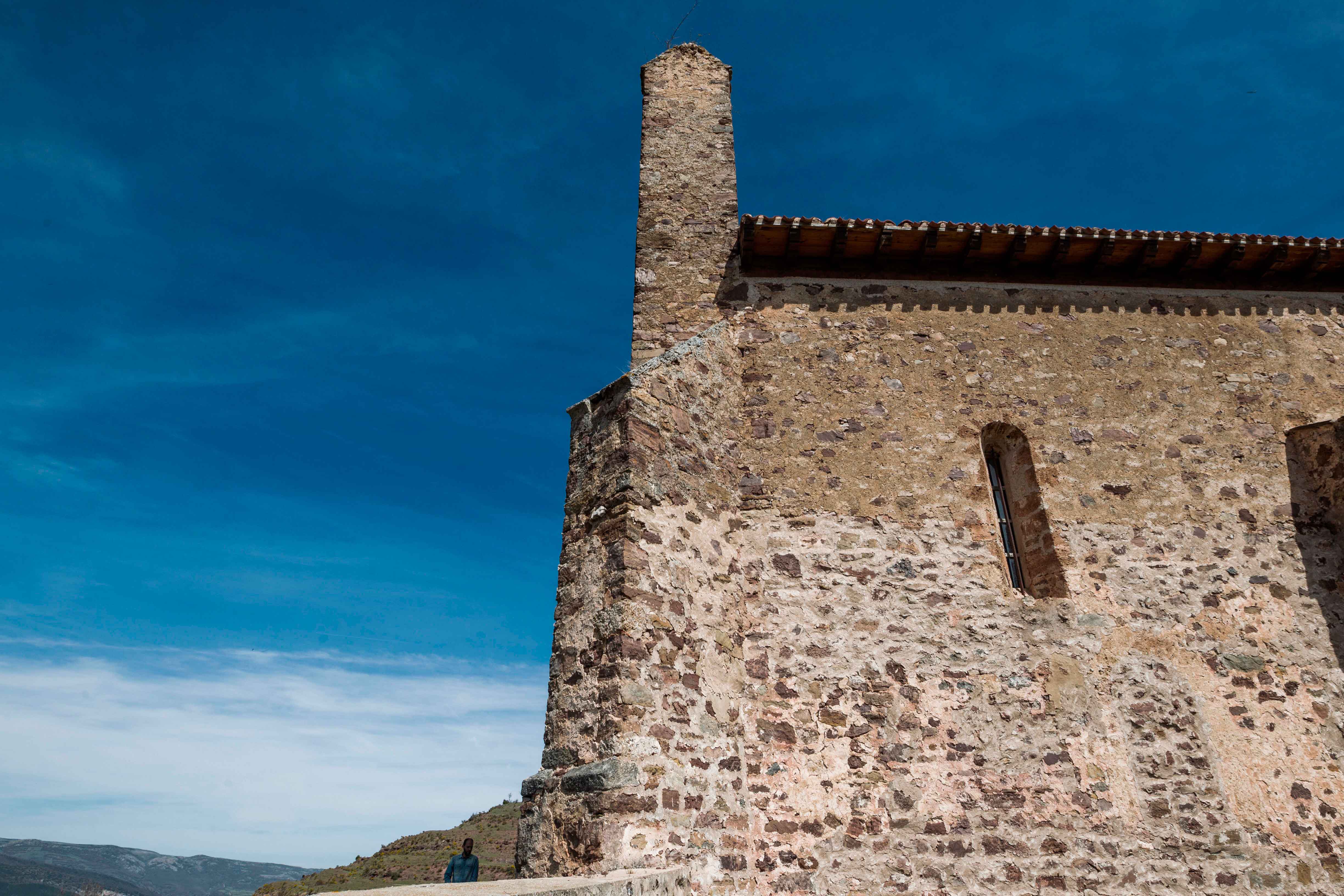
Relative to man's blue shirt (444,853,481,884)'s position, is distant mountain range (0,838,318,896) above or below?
below

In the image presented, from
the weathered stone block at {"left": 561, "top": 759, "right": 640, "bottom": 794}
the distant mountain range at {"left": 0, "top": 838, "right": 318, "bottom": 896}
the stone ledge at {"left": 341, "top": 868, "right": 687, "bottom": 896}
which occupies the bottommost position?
the distant mountain range at {"left": 0, "top": 838, "right": 318, "bottom": 896}

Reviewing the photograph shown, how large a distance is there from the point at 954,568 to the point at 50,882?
100602 millimetres

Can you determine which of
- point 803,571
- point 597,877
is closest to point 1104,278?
point 803,571

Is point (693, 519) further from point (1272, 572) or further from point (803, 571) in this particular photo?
point (1272, 572)

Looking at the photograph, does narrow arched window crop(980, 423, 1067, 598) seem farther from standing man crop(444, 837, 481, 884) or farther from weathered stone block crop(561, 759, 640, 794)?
standing man crop(444, 837, 481, 884)

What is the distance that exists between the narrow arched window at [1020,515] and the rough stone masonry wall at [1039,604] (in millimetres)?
129

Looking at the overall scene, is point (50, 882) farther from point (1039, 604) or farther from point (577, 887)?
point (1039, 604)

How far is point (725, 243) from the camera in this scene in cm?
877

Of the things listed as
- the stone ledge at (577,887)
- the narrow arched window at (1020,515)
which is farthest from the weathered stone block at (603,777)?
the narrow arched window at (1020,515)

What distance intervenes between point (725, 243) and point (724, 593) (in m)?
4.54

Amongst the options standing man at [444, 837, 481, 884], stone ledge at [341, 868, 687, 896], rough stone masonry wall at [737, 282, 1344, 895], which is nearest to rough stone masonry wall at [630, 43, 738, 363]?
rough stone masonry wall at [737, 282, 1344, 895]

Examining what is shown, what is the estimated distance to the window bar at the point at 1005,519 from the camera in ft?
Result: 23.6

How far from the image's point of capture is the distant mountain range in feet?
246

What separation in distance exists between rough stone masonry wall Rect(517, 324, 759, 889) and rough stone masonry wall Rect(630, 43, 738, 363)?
5.16 ft
